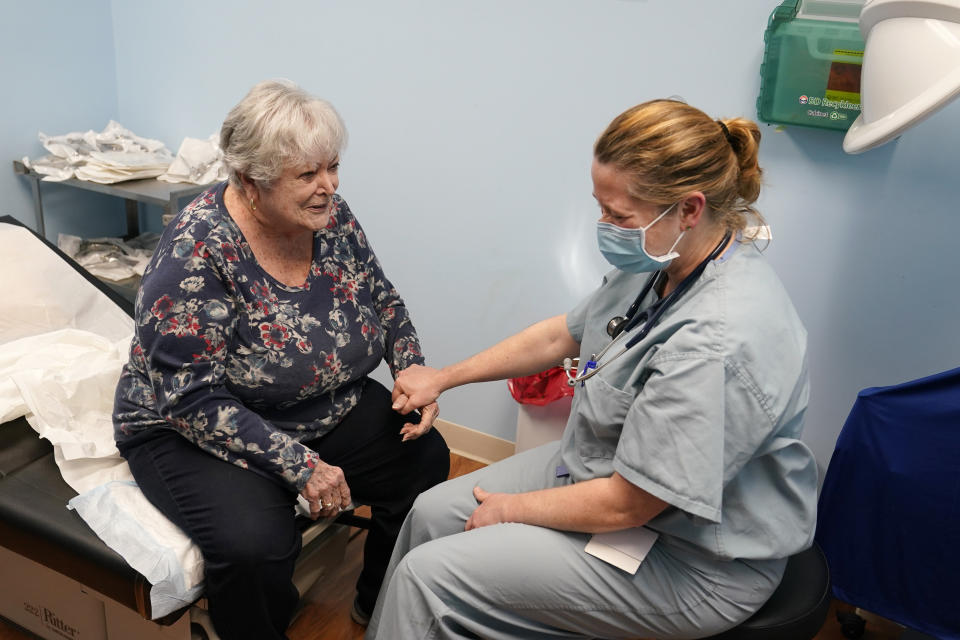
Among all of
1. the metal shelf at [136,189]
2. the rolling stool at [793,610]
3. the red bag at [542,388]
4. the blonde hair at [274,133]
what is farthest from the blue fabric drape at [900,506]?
the metal shelf at [136,189]

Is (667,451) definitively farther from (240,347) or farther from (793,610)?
(240,347)

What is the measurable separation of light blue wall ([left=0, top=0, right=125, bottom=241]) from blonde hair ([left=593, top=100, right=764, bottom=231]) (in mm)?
2129

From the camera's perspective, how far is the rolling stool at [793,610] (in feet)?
4.06

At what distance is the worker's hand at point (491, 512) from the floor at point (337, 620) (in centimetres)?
58

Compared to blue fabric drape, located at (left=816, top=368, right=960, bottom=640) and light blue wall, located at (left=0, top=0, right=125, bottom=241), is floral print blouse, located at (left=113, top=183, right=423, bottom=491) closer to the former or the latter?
blue fabric drape, located at (left=816, top=368, right=960, bottom=640)

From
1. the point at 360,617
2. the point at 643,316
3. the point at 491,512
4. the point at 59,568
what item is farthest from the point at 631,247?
the point at 59,568

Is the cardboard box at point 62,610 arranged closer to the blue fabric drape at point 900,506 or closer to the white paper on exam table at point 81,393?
the white paper on exam table at point 81,393

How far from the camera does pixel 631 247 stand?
1250mm

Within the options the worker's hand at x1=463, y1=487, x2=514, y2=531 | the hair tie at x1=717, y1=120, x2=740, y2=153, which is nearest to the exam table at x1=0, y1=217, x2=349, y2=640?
the worker's hand at x1=463, y1=487, x2=514, y2=531

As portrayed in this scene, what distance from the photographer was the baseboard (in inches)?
97.3

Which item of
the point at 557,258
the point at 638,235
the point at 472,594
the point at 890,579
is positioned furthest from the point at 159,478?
the point at 890,579

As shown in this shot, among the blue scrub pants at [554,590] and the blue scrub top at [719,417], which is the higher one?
the blue scrub top at [719,417]

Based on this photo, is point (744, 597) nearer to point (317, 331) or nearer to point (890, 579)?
point (890, 579)

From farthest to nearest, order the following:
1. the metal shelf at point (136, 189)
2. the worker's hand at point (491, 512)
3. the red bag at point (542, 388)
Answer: the metal shelf at point (136, 189)
the red bag at point (542, 388)
the worker's hand at point (491, 512)
